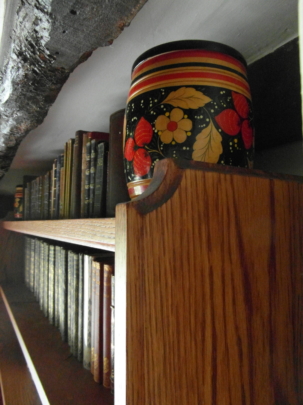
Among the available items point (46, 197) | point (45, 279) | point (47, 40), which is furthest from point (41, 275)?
point (47, 40)

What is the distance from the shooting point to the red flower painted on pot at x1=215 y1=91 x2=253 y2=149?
0.35 meters

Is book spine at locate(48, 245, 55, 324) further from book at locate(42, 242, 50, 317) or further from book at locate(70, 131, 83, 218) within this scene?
book at locate(70, 131, 83, 218)

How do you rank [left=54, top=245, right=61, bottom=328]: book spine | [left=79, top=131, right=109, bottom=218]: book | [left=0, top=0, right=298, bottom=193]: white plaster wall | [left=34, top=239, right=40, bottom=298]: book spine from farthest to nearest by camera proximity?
[left=34, top=239, right=40, bottom=298]: book spine → [left=54, top=245, right=61, bottom=328]: book spine → [left=79, top=131, right=109, bottom=218]: book → [left=0, top=0, right=298, bottom=193]: white plaster wall

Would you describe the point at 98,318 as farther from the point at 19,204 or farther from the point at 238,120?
the point at 19,204

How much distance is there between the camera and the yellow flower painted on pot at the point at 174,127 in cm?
34

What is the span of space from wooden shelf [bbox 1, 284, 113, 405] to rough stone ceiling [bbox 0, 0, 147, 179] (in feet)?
1.95

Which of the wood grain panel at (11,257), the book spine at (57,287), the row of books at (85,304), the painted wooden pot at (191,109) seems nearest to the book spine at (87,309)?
the row of books at (85,304)

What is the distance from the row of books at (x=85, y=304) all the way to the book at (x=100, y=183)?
10 centimetres

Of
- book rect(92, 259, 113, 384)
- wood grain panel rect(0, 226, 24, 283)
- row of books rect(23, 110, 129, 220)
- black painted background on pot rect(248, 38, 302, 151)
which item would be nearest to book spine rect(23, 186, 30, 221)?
wood grain panel rect(0, 226, 24, 283)

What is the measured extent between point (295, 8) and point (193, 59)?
0.69 ft

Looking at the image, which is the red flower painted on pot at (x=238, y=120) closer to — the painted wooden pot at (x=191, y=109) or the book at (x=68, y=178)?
the painted wooden pot at (x=191, y=109)

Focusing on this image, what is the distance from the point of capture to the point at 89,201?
2.47 ft

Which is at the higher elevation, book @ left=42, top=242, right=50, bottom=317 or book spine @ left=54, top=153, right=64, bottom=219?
book spine @ left=54, top=153, right=64, bottom=219

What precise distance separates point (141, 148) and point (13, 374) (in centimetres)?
113
